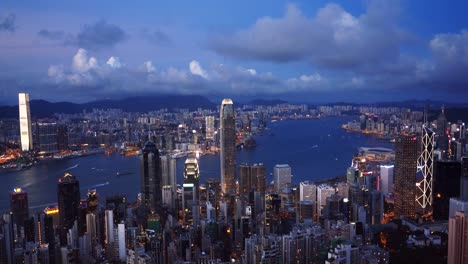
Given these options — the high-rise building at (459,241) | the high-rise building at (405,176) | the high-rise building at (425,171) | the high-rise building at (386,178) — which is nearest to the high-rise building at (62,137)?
the high-rise building at (386,178)

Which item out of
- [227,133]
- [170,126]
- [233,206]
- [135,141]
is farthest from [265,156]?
[233,206]

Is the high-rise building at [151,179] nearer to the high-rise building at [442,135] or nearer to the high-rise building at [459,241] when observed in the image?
the high-rise building at [459,241]

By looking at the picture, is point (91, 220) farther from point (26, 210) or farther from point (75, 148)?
point (75, 148)

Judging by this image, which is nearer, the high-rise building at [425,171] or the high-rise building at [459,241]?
the high-rise building at [459,241]

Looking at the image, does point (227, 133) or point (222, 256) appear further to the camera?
point (227, 133)

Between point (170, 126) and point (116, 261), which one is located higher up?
point (170, 126)

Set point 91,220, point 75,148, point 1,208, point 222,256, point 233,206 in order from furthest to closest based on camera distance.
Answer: point 75,148 < point 233,206 < point 1,208 < point 91,220 < point 222,256

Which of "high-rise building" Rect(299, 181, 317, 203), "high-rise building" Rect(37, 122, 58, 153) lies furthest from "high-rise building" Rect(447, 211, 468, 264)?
"high-rise building" Rect(37, 122, 58, 153)
